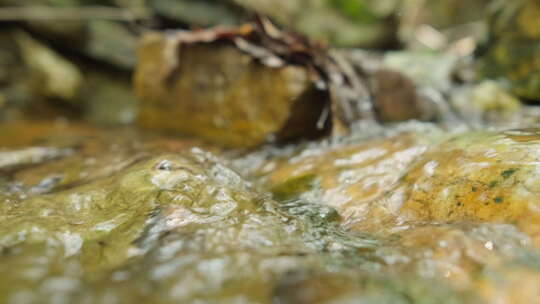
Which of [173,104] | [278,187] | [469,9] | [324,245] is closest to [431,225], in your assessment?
[324,245]

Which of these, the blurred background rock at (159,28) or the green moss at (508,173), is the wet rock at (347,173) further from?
the blurred background rock at (159,28)

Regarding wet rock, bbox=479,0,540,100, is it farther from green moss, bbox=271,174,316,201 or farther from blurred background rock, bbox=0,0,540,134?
green moss, bbox=271,174,316,201

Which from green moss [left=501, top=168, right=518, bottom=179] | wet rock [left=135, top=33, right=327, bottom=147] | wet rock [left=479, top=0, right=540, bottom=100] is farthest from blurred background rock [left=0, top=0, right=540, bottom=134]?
green moss [left=501, top=168, right=518, bottom=179]

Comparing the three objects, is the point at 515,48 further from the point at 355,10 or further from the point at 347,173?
the point at 355,10

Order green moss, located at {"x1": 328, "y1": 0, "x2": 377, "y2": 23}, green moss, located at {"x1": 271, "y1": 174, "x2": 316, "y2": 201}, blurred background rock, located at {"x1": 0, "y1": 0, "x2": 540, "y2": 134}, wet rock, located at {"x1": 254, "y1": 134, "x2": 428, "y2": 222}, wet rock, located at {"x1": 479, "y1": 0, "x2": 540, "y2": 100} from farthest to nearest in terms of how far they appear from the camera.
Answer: green moss, located at {"x1": 328, "y1": 0, "x2": 377, "y2": 23} < blurred background rock, located at {"x1": 0, "y1": 0, "x2": 540, "y2": 134} < wet rock, located at {"x1": 479, "y1": 0, "x2": 540, "y2": 100} < green moss, located at {"x1": 271, "y1": 174, "x2": 316, "y2": 201} < wet rock, located at {"x1": 254, "y1": 134, "x2": 428, "y2": 222}

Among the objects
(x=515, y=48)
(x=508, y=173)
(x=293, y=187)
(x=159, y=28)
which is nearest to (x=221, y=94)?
(x=293, y=187)

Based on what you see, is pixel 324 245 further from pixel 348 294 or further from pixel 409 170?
pixel 409 170
